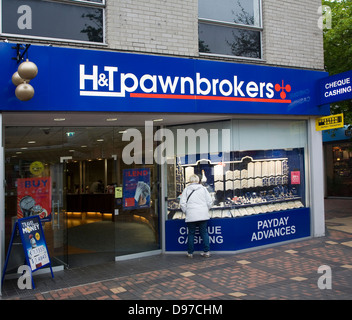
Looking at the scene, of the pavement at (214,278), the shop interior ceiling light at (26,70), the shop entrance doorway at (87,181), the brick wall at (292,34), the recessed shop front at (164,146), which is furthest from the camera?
the brick wall at (292,34)

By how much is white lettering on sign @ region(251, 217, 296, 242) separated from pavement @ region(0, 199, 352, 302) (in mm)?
283

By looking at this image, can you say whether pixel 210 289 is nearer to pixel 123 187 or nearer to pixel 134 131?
pixel 123 187

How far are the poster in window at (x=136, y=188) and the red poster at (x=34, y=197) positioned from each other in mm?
1529

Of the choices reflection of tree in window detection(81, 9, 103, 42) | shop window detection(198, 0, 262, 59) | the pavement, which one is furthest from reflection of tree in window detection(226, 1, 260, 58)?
the pavement

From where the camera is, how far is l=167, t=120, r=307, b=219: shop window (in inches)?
302

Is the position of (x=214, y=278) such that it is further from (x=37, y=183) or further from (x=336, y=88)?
(x=336, y=88)

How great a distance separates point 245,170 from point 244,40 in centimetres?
292

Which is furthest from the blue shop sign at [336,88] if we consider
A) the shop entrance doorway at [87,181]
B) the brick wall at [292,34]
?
the shop entrance doorway at [87,181]

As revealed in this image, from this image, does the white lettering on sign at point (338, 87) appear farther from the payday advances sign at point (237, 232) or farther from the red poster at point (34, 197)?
the red poster at point (34, 197)

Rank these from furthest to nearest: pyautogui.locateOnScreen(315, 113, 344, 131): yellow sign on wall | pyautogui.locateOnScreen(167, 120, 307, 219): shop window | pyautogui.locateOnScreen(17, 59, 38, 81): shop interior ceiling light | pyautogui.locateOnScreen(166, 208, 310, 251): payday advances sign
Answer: pyautogui.locateOnScreen(315, 113, 344, 131): yellow sign on wall < pyautogui.locateOnScreen(167, 120, 307, 219): shop window < pyautogui.locateOnScreen(166, 208, 310, 251): payday advances sign < pyautogui.locateOnScreen(17, 59, 38, 81): shop interior ceiling light

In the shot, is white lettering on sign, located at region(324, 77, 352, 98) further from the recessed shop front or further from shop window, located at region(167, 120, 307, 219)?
shop window, located at region(167, 120, 307, 219)

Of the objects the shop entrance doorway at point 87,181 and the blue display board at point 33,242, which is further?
the shop entrance doorway at point 87,181

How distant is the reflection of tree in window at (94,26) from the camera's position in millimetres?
6613

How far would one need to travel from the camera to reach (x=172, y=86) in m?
6.70
